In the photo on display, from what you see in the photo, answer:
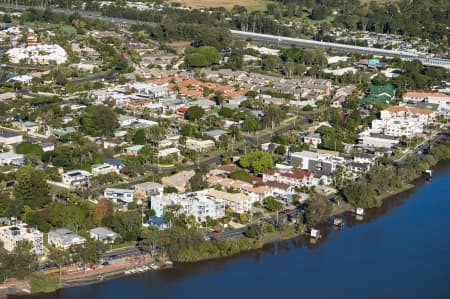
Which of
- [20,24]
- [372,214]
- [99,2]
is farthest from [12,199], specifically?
[99,2]

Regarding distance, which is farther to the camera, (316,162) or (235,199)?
(316,162)

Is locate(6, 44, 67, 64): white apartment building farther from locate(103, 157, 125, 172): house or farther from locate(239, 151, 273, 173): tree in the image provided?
locate(239, 151, 273, 173): tree

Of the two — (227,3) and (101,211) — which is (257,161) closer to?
(101,211)

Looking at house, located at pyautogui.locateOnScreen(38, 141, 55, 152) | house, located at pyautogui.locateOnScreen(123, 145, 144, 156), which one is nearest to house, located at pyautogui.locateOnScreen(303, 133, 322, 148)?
house, located at pyautogui.locateOnScreen(123, 145, 144, 156)

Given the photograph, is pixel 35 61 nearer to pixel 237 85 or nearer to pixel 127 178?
pixel 237 85

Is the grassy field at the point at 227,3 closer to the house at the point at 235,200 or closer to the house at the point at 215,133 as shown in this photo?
the house at the point at 215,133

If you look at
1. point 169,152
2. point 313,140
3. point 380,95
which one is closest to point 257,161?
point 169,152

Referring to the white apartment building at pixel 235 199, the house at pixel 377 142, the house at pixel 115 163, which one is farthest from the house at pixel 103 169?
the house at pixel 377 142
